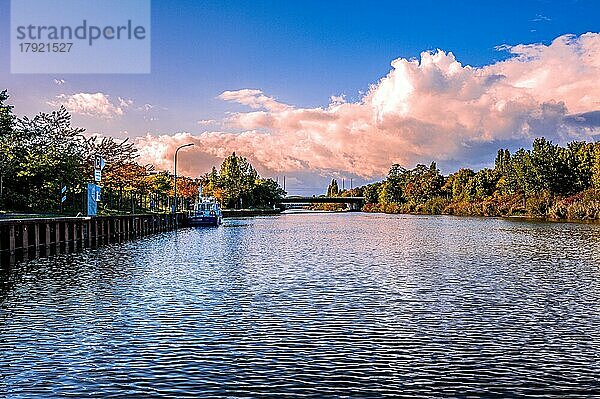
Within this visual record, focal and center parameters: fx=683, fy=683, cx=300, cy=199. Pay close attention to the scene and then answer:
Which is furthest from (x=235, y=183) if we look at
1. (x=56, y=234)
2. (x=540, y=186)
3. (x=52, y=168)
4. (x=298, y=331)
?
(x=298, y=331)

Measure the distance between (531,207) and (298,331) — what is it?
123 meters

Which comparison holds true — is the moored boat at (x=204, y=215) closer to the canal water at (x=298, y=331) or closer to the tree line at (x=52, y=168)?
the tree line at (x=52, y=168)

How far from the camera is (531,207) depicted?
5207 inches

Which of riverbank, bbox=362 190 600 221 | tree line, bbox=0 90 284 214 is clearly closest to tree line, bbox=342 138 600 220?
riverbank, bbox=362 190 600 221

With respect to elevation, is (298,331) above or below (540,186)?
below

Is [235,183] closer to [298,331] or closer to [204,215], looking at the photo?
[204,215]

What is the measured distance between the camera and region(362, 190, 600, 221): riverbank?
379 ft

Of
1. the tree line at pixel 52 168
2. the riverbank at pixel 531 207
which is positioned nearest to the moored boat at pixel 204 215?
the tree line at pixel 52 168

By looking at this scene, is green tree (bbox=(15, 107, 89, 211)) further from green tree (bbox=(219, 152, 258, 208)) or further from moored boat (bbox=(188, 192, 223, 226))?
green tree (bbox=(219, 152, 258, 208))

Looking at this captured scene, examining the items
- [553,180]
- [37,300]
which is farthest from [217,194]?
[37,300]

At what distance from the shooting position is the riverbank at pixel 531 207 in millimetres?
115500

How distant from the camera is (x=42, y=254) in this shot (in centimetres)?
3906

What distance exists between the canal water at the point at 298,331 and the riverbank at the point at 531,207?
89085mm

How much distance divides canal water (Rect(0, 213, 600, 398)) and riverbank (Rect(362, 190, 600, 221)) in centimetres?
8909
